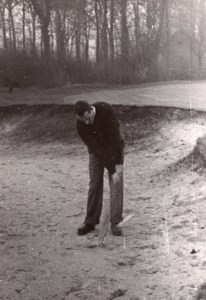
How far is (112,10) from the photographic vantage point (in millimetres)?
30953

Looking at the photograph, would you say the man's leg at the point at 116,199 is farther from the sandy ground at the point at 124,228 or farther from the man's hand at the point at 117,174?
the sandy ground at the point at 124,228

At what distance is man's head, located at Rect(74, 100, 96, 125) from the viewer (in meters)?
6.21

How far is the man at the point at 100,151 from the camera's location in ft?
21.2

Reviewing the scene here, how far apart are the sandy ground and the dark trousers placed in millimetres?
226

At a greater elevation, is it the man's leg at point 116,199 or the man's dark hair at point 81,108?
the man's dark hair at point 81,108

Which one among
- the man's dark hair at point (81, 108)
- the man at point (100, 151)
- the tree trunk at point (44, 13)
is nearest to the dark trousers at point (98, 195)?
the man at point (100, 151)

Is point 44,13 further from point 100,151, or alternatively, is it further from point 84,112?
point 84,112

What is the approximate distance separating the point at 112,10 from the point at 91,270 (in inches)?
1073

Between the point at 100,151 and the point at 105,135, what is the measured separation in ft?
0.73

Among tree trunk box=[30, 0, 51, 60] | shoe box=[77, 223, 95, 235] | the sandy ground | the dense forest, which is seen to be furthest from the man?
tree trunk box=[30, 0, 51, 60]

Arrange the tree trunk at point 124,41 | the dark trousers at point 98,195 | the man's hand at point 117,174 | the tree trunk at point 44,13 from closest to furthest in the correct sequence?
the man's hand at point 117,174, the dark trousers at point 98,195, the tree trunk at point 124,41, the tree trunk at point 44,13

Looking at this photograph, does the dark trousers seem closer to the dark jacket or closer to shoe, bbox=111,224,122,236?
shoe, bbox=111,224,122,236

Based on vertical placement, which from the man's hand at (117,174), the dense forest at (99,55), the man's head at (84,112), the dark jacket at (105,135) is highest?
the dense forest at (99,55)

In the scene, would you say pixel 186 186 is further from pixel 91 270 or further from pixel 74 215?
pixel 91 270
